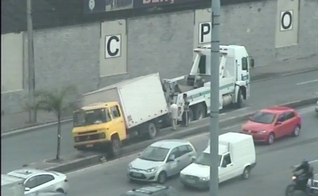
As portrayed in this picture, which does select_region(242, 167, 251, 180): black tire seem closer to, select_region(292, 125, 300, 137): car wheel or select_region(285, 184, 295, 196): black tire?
select_region(285, 184, 295, 196): black tire

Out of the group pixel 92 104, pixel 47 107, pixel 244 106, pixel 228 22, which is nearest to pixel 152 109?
pixel 92 104

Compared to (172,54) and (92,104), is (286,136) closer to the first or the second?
(92,104)

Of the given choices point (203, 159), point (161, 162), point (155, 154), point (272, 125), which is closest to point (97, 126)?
point (155, 154)

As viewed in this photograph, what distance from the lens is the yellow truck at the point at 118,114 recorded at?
2855 cm

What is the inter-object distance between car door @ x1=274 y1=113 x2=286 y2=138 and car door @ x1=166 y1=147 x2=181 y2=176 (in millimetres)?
6048

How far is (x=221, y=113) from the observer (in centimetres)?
3594

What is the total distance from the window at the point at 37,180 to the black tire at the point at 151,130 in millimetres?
8316

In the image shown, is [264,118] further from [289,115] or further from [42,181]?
[42,181]

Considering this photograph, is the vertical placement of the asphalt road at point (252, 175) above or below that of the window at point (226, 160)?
below

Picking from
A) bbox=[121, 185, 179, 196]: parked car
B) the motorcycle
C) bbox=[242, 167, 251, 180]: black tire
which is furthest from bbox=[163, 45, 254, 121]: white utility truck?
bbox=[121, 185, 179, 196]: parked car

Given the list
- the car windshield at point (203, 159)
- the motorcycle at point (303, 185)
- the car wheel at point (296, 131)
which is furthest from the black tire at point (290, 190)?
the car wheel at point (296, 131)

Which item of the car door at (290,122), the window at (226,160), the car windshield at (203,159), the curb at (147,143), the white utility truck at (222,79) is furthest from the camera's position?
the white utility truck at (222,79)

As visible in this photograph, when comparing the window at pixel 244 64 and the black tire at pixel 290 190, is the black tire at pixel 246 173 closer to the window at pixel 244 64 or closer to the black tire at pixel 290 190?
the black tire at pixel 290 190

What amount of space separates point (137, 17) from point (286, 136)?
12081mm
